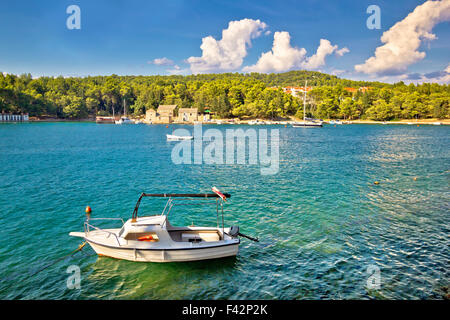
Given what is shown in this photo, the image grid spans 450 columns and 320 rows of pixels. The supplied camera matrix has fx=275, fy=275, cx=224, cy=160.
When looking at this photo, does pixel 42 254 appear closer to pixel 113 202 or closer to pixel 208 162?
pixel 113 202

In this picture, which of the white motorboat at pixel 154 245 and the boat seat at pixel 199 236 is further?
the boat seat at pixel 199 236

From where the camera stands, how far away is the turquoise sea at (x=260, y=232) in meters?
14.0

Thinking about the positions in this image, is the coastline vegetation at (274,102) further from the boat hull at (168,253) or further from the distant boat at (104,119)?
the boat hull at (168,253)

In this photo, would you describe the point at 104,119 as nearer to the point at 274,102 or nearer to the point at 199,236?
the point at 274,102

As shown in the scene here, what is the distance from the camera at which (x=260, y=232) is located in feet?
66.3

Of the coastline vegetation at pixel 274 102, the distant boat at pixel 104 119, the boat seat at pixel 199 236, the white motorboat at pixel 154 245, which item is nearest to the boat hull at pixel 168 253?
the white motorboat at pixel 154 245

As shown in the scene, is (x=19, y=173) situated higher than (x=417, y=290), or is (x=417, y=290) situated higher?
(x=19, y=173)

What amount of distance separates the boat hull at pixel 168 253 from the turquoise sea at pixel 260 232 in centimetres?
47

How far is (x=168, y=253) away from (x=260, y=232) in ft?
24.3

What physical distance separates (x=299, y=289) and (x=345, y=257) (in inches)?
187

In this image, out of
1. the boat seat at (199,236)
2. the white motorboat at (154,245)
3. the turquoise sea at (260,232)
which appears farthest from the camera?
the boat seat at (199,236)

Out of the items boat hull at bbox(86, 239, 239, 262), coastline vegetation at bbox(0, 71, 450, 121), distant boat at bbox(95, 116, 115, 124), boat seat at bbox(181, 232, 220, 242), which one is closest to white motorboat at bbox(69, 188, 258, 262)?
boat hull at bbox(86, 239, 239, 262)

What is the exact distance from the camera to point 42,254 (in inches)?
675
